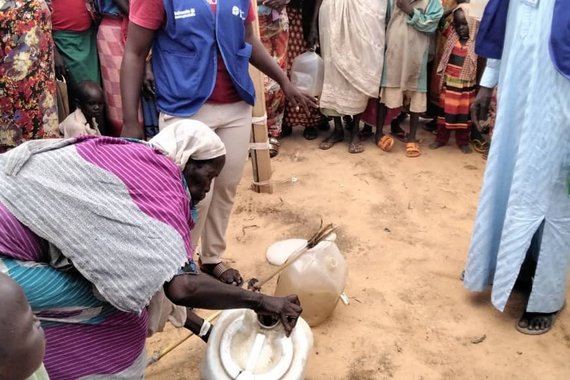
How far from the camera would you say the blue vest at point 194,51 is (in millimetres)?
2221

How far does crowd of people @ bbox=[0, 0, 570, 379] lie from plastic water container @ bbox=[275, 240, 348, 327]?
16.0 inches

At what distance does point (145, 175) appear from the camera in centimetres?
147

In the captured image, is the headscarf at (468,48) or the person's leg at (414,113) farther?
the person's leg at (414,113)

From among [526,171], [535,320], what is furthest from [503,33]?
[535,320]

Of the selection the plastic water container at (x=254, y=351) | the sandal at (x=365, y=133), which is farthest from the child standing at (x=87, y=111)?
the sandal at (x=365, y=133)

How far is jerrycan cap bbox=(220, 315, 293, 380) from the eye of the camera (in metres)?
1.91

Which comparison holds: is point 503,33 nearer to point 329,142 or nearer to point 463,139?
point 463,139

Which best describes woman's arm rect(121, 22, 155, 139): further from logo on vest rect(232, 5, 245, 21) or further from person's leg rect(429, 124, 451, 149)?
person's leg rect(429, 124, 451, 149)

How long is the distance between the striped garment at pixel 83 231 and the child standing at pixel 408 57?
3.16m

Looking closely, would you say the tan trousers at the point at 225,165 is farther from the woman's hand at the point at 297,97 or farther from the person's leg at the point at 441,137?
the person's leg at the point at 441,137

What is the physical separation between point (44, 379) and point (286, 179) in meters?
3.07

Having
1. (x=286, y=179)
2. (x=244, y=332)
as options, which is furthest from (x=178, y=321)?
(x=286, y=179)

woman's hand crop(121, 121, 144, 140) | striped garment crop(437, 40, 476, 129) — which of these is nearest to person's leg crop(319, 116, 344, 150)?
Result: striped garment crop(437, 40, 476, 129)

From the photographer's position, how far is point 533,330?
8.57ft
